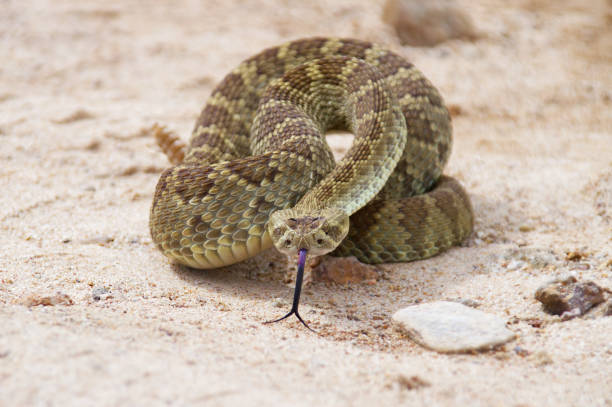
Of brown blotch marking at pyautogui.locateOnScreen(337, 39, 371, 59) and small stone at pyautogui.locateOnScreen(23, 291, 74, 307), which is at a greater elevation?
brown blotch marking at pyautogui.locateOnScreen(337, 39, 371, 59)

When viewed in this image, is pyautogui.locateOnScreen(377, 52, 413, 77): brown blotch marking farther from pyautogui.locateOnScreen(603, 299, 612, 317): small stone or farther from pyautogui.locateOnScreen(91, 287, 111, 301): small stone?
pyautogui.locateOnScreen(91, 287, 111, 301): small stone

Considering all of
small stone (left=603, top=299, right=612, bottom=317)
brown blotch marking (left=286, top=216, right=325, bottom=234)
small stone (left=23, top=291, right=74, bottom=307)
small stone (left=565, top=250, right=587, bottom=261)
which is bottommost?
small stone (left=23, top=291, right=74, bottom=307)

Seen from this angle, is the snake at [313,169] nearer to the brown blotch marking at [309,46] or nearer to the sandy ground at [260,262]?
the brown blotch marking at [309,46]

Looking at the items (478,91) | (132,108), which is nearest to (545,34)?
(478,91)

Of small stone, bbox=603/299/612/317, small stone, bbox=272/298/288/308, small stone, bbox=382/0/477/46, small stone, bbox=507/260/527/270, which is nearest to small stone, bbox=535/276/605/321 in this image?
small stone, bbox=603/299/612/317

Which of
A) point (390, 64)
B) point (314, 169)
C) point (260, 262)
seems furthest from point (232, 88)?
point (260, 262)

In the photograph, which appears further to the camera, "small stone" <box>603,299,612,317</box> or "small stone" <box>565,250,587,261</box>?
"small stone" <box>565,250,587,261</box>
